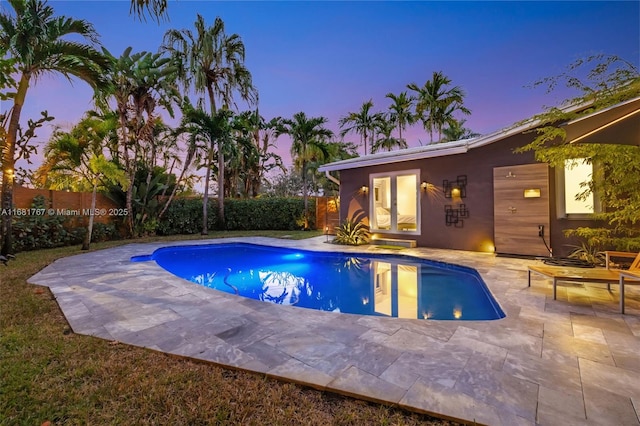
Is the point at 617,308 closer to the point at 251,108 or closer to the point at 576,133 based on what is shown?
the point at 576,133

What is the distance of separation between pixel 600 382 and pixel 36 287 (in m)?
7.39

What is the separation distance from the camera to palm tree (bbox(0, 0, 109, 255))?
6.10 m

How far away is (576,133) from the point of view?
18.9 ft

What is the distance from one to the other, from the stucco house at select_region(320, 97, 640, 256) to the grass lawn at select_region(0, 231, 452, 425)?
6.36m

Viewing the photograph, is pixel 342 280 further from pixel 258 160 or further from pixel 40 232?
pixel 258 160

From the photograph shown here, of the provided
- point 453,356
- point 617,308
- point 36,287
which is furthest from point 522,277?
point 36,287

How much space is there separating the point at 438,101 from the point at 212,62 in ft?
43.4

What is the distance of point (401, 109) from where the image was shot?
19391mm

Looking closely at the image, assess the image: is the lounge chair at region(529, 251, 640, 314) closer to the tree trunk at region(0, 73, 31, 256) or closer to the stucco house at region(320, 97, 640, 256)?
the stucco house at region(320, 97, 640, 256)

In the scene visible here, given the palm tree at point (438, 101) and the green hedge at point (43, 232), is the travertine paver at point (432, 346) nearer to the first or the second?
the green hedge at point (43, 232)

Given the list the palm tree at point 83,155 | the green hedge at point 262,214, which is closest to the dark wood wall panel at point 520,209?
the green hedge at point 262,214

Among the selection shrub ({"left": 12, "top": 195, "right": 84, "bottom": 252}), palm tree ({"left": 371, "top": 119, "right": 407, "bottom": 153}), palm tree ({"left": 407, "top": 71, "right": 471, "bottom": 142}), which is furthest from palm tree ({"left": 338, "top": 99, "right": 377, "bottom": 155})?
shrub ({"left": 12, "top": 195, "right": 84, "bottom": 252})

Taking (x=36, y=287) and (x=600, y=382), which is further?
(x=36, y=287)

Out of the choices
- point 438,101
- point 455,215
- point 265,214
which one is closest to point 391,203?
point 455,215
